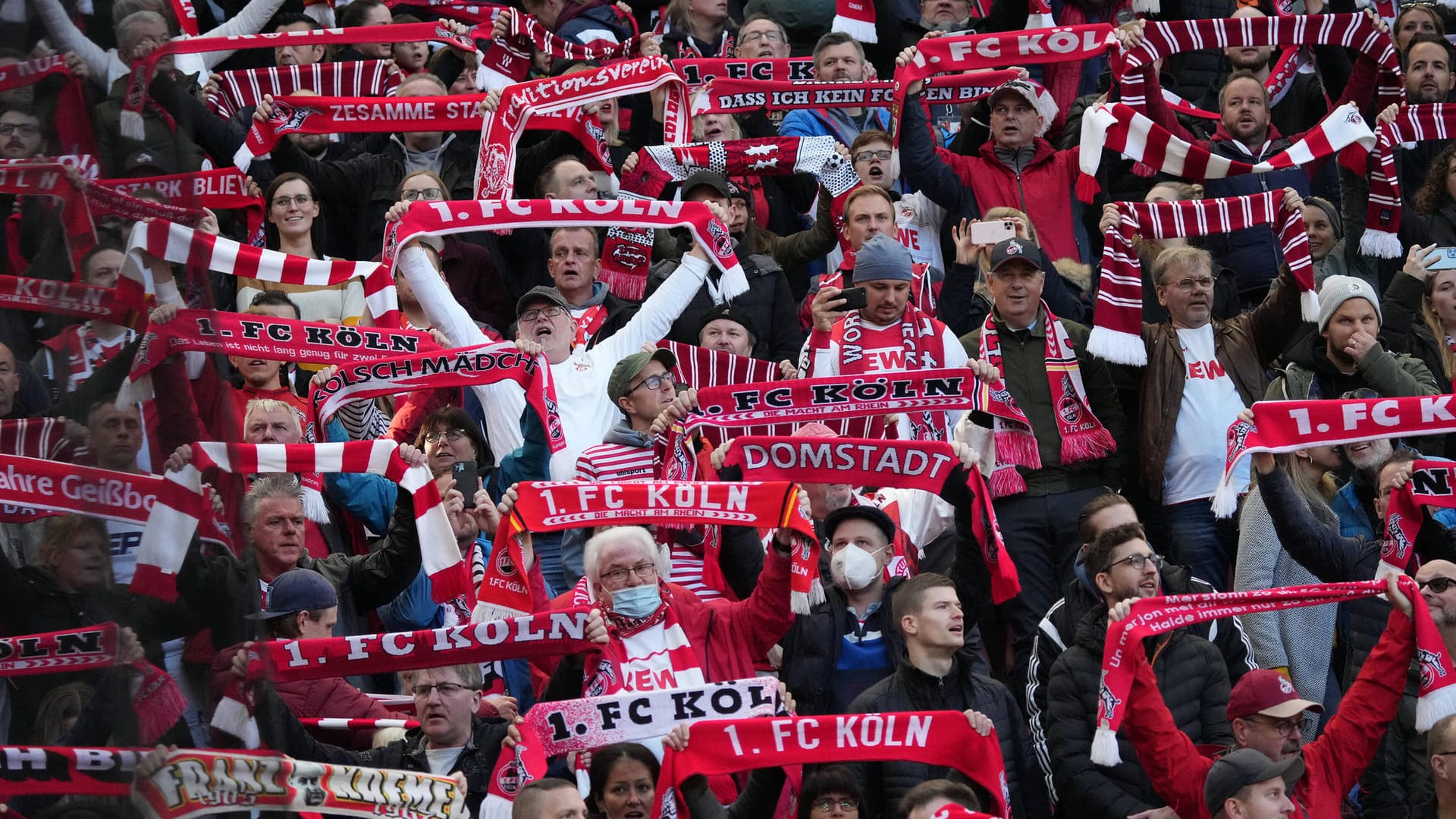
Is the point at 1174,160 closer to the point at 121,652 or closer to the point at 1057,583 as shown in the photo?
the point at 1057,583

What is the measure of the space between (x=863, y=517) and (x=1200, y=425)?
192 centimetres

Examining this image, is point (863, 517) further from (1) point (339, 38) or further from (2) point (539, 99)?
(1) point (339, 38)

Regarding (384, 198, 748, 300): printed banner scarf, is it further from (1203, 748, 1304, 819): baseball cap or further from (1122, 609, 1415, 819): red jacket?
(1203, 748, 1304, 819): baseball cap

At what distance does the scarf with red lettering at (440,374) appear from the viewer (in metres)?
8.15

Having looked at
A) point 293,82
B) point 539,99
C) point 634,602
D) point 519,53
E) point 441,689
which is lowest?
point 441,689

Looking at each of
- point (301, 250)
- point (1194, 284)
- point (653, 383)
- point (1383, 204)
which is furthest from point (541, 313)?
point (1383, 204)

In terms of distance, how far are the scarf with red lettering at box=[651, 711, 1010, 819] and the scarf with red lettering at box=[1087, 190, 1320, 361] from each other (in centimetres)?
273

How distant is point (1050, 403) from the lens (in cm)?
834

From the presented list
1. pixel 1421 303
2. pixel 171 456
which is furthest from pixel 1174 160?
pixel 171 456

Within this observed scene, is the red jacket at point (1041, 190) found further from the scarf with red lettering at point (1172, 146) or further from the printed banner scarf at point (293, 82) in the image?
the printed banner scarf at point (293, 82)

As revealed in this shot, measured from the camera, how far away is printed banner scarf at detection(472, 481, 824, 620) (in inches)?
269

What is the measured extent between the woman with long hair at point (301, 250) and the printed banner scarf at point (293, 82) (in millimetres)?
877

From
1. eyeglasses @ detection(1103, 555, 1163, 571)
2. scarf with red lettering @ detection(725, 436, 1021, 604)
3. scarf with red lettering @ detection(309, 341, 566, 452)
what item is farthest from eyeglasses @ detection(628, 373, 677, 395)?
eyeglasses @ detection(1103, 555, 1163, 571)

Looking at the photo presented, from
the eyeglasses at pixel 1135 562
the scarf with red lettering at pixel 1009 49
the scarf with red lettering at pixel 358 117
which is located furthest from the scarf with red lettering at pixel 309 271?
the eyeglasses at pixel 1135 562
